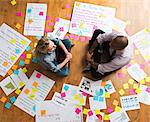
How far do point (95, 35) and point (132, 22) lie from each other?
12.7 inches

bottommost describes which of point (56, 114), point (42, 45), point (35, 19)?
point (56, 114)

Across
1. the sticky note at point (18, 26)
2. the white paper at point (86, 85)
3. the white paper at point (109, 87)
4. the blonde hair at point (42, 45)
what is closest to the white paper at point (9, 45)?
the sticky note at point (18, 26)

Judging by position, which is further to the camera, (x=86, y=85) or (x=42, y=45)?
(x=86, y=85)

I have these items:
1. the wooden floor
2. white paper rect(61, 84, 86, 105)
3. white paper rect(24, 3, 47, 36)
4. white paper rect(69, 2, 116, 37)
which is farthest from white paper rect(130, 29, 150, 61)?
white paper rect(24, 3, 47, 36)

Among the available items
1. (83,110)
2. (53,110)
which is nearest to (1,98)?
(53,110)

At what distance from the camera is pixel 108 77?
6.81ft

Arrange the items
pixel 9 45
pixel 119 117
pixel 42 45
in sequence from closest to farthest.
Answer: pixel 42 45 < pixel 119 117 < pixel 9 45

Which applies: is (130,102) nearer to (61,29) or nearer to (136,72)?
(136,72)

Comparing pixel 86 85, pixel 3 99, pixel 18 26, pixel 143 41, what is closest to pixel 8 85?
pixel 3 99

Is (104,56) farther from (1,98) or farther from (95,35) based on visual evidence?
(1,98)

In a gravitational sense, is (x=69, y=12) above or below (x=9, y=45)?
above

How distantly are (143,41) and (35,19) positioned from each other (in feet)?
2.64

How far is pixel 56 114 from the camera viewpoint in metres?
2.01

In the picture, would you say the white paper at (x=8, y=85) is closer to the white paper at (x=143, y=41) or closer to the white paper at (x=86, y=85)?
Result: the white paper at (x=86, y=85)
